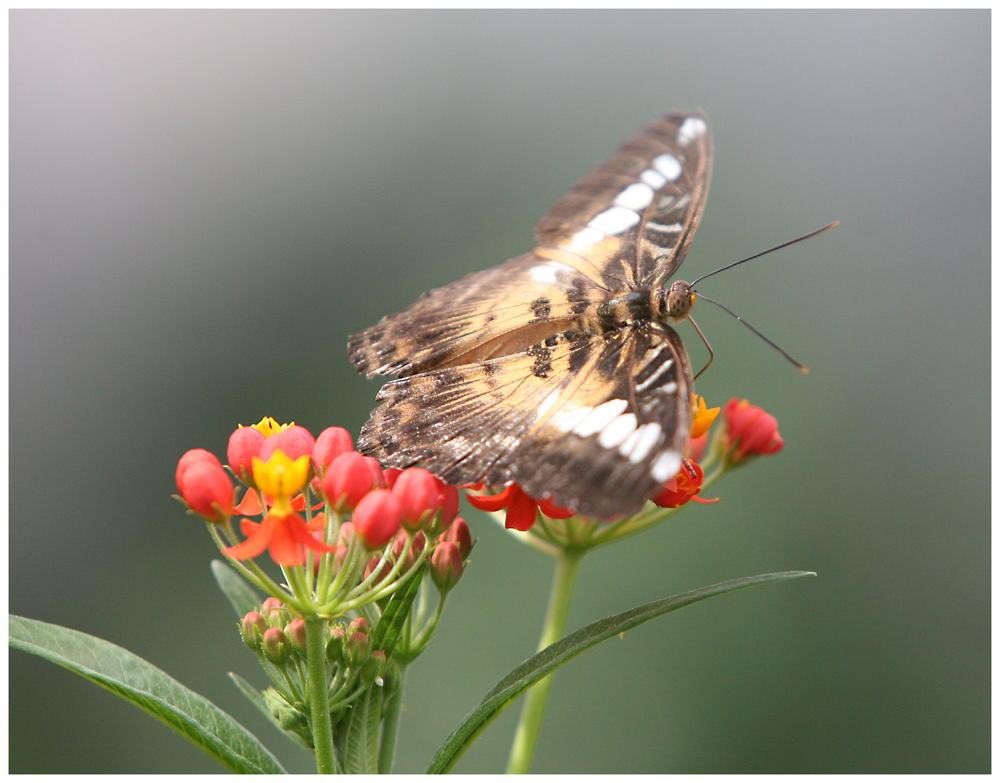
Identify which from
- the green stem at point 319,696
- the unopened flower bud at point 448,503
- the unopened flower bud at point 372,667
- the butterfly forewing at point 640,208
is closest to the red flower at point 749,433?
the butterfly forewing at point 640,208

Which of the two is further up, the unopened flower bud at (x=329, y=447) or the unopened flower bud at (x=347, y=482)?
the unopened flower bud at (x=329, y=447)

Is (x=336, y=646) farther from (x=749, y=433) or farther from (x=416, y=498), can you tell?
(x=749, y=433)

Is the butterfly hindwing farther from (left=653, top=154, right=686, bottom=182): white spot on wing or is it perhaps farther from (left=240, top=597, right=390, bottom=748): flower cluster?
(left=653, top=154, right=686, bottom=182): white spot on wing

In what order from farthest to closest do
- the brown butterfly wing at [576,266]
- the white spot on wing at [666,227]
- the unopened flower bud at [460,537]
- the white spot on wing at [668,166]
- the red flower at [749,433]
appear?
the white spot on wing at [668,166] < the white spot on wing at [666,227] < the red flower at [749,433] < the brown butterfly wing at [576,266] < the unopened flower bud at [460,537]

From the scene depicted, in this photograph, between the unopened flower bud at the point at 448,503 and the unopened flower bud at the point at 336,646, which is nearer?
the unopened flower bud at the point at 336,646

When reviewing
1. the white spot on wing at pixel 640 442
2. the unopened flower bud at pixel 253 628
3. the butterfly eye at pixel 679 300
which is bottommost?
the white spot on wing at pixel 640 442

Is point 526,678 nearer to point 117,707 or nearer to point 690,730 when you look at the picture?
point 690,730

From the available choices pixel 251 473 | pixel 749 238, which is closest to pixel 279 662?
pixel 251 473

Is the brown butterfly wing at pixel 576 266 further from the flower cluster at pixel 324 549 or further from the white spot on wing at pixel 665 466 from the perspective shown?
the white spot on wing at pixel 665 466
